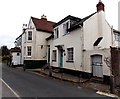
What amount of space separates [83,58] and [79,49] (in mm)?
1453

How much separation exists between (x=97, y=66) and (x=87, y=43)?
11.6 ft

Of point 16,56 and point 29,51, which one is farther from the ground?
point 29,51

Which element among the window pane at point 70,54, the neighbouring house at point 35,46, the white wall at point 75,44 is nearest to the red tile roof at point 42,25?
the neighbouring house at point 35,46

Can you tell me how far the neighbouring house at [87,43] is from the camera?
39.9 feet

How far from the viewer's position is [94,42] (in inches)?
607

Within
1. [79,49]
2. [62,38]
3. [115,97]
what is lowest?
[115,97]

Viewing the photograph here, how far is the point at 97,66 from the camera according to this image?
12141mm

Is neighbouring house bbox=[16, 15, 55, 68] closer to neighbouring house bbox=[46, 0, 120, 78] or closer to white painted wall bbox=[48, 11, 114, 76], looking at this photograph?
neighbouring house bbox=[46, 0, 120, 78]

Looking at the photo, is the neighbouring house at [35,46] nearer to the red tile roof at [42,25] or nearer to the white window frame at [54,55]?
the red tile roof at [42,25]

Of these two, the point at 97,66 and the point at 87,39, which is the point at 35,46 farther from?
the point at 97,66

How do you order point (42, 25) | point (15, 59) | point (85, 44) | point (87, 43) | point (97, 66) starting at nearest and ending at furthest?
point (97, 66)
point (85, 44)
point (87, 43)
point (42, 25)
point (15, 59)

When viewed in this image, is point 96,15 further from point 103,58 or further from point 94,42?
point 103,58

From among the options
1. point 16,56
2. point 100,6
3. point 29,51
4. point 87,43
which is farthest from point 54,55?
point 16,56

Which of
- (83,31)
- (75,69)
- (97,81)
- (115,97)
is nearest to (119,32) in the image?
(83,31)
